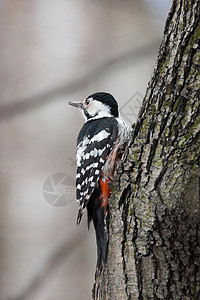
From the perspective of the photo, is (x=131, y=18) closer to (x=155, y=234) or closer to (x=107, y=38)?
(x=107, y=38)

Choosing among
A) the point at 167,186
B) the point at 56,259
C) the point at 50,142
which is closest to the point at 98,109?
the point at 50,142

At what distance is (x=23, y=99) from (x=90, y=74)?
0.67m

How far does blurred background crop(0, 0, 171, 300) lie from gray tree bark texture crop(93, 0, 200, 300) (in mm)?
1840

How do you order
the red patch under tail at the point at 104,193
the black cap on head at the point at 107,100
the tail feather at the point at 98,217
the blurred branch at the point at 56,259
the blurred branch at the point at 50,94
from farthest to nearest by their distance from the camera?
1. the blurred branch at the point at 50,94
2. the blurred branch at the point at 56,259
3. the black cap on head at the point at 107,100
4. the red patch under tail at the point at 104,193
5. the tail feather at the point at 98,217

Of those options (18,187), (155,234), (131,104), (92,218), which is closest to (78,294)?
(18,187)

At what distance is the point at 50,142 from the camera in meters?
4.07

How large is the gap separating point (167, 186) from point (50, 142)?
219cm

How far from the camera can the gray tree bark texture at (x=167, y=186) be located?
6.59ft

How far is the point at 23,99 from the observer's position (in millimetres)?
4129

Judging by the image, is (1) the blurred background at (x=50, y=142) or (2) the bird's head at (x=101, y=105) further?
(1) the blurred background at (x=50, y=142)

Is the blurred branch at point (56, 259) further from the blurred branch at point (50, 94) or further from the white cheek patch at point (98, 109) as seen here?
the blurred branch at point (50, 94)

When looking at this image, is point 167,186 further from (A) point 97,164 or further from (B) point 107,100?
(B) point 107,100

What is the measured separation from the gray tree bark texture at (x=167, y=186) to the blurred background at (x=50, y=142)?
184cm

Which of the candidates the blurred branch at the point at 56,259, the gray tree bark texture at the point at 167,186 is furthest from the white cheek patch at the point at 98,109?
the gray tree bark texture at the point at 167,186
